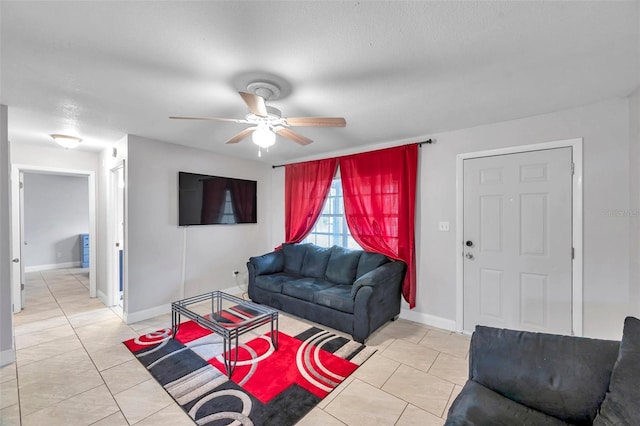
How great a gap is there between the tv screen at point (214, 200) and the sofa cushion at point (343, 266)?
5.95ft

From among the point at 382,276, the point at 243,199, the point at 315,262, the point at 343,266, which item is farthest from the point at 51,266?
the point at 382,276

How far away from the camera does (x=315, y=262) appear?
12.5 feet

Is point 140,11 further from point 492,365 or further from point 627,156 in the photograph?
point 627,156

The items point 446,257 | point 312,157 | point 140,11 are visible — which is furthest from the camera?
point 312,157

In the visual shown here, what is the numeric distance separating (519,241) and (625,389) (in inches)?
73.5

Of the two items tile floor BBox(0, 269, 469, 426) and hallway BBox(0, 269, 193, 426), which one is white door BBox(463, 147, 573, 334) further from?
hallway BBox(0, 269, 193, 426)

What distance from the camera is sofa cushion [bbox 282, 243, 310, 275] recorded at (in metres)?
4.00

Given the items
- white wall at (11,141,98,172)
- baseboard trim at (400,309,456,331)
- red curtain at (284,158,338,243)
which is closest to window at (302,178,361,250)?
red curtain at (284,158,338,243)

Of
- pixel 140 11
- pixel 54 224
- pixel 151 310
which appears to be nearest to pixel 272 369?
pixel 151 310

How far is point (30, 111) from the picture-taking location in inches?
94.9

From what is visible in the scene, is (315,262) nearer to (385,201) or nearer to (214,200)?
(385,201)

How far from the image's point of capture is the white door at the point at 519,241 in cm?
243

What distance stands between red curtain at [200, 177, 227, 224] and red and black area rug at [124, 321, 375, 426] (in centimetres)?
163

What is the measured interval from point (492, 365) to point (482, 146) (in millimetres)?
2302
